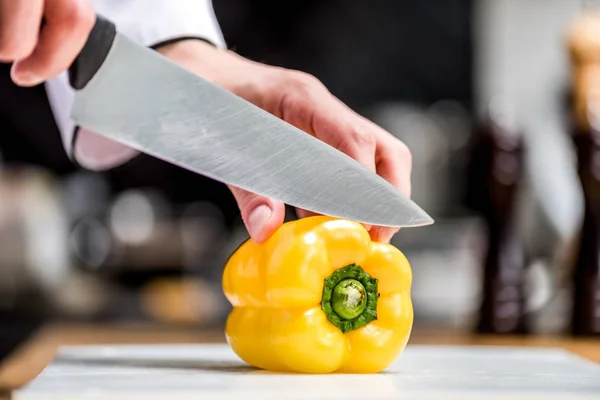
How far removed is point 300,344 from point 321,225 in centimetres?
13

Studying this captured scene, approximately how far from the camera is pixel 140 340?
1671 mm

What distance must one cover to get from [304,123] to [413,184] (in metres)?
2.68

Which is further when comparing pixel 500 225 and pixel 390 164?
pixel 500 225

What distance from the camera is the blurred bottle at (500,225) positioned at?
5.86 feet

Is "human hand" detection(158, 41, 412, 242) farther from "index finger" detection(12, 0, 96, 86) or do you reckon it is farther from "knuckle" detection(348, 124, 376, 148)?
"index finger" detection(12, 0, 96, 86)

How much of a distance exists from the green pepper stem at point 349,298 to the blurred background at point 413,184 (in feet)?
3.26

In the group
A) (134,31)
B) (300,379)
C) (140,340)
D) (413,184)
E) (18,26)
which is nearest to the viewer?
(18,26)

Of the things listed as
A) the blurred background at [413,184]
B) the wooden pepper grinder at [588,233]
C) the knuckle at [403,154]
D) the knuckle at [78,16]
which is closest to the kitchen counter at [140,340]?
the wooden pepper grinder at [588,233]

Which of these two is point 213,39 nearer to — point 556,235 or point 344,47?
point 556,235

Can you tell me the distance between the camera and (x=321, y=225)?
106 centimetres

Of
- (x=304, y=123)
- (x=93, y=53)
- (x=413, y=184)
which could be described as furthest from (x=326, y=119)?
(x=413, y=184)

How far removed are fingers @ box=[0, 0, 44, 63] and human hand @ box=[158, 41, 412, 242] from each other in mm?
308

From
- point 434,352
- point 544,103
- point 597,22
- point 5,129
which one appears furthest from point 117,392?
point 544,103

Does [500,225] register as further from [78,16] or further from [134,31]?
[78,16]
